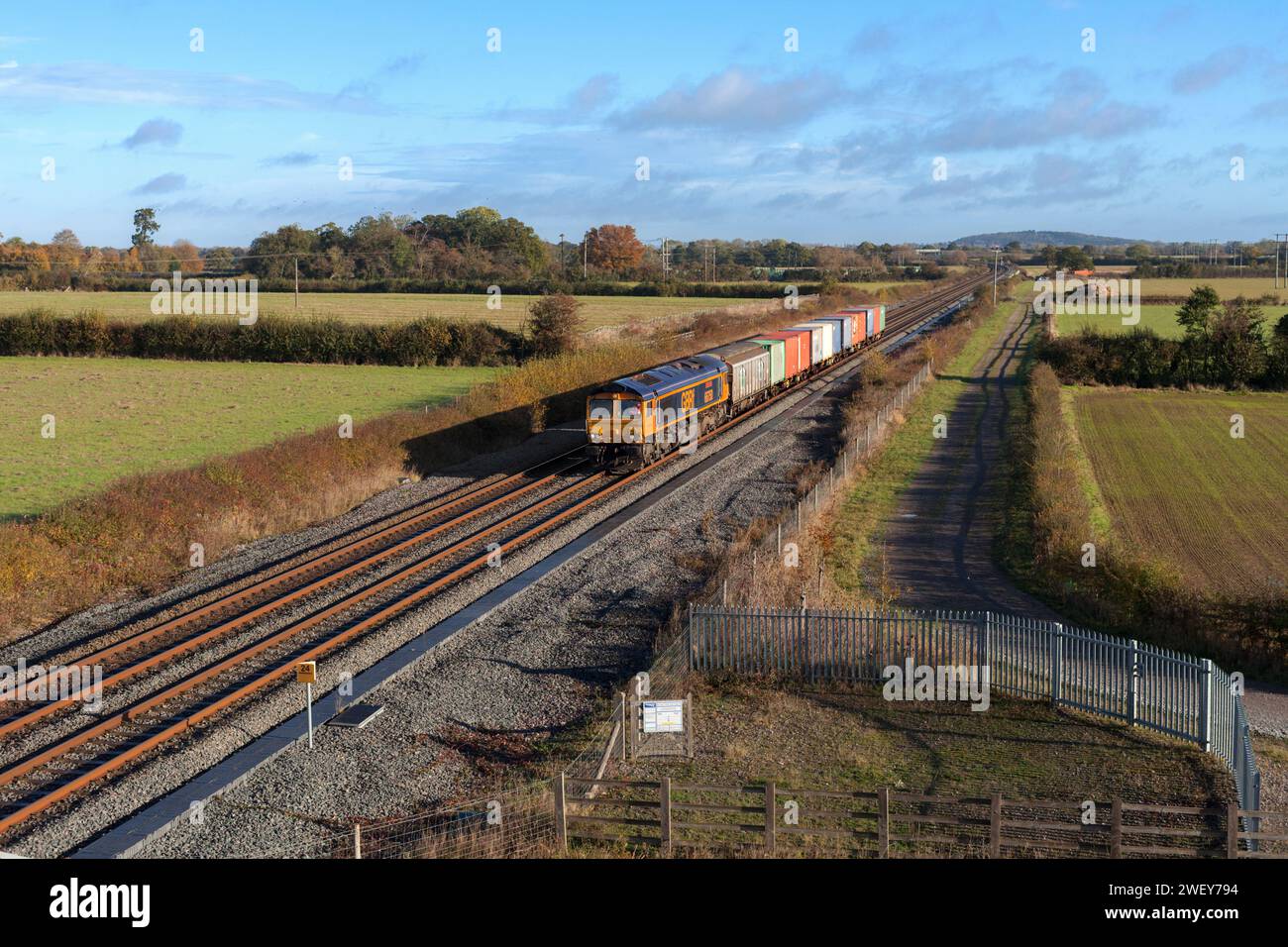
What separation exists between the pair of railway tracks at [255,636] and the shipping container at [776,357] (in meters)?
17.1

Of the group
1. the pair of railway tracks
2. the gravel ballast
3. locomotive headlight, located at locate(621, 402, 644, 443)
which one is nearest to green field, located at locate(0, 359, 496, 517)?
the gravel ballast

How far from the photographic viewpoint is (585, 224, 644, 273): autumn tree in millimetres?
156625

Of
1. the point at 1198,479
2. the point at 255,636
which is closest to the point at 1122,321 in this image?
the point at 1198,479

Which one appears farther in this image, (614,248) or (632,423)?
(614,248)

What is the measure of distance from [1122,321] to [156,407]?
249ft

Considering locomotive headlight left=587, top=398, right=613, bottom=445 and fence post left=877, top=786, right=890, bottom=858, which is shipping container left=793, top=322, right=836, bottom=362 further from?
fence post left=877, top=786, right=890, bottom=858

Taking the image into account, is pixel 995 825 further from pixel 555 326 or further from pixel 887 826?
pixel 555 326

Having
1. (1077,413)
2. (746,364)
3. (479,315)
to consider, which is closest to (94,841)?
(746,364)

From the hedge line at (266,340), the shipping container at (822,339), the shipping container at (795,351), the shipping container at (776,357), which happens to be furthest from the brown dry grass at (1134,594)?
the hedge line at (266,340)

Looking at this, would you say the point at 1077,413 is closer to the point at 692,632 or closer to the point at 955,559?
the point at 955,559

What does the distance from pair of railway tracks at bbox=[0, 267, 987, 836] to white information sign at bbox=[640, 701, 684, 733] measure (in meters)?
5.83

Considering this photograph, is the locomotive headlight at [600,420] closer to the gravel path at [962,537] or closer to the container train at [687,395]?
the container train at [687,395]

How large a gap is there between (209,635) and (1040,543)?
17.6m

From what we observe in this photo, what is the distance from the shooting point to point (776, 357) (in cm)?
4619
